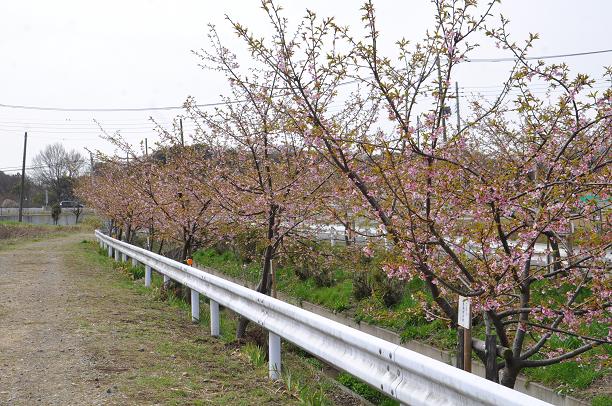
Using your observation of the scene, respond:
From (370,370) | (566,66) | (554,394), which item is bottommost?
(554,394)

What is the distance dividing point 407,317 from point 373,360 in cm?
632

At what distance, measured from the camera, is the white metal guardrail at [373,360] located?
301 cm

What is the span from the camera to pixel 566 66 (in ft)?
15.7

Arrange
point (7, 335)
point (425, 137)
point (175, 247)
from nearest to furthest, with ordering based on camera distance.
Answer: point (425, 137) < point (7, 335) < point (175, 247)

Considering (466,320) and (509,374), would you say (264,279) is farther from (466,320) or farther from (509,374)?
(466,320)

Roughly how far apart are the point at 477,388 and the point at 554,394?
4757mm

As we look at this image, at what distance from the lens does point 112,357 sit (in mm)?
5965

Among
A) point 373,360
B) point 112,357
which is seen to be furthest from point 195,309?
point 373,360

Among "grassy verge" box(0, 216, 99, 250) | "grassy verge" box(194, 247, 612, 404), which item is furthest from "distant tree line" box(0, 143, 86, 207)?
"grassy verge" box(194, 247, 612, 404)

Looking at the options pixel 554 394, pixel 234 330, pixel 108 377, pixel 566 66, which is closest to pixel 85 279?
pixel 234 330

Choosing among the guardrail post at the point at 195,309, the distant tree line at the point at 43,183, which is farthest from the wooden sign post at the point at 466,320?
the distant tree line at the point at 43,183

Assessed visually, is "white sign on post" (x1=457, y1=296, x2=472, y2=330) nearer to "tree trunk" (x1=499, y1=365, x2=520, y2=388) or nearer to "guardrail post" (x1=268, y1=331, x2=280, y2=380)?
"tree trunk" (x1=499, y1=365, x2=520, y2=388)

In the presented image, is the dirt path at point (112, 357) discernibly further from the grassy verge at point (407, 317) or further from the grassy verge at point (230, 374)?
the grassy verge at point (407, 317)

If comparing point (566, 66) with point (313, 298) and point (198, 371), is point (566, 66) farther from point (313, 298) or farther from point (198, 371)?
point (313, 298)
